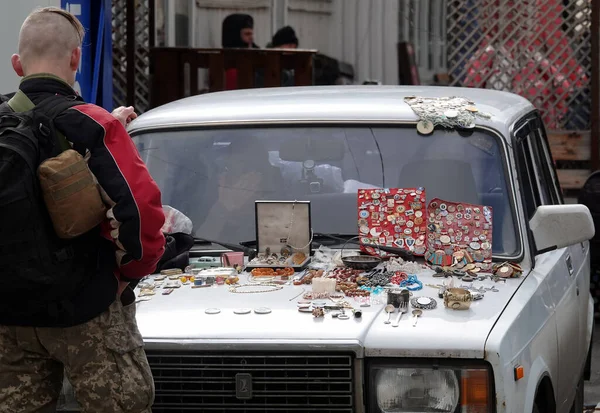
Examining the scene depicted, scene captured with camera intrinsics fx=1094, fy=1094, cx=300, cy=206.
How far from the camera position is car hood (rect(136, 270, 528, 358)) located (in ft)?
11.3

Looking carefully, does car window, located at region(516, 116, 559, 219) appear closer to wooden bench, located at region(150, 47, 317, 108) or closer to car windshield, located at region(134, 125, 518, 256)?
car windshield, located at region(134, 125, 518, 256)

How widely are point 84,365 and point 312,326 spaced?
766 mm

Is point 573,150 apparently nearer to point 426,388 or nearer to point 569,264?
point 569,264

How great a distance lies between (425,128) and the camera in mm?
4680

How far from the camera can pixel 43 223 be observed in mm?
3135

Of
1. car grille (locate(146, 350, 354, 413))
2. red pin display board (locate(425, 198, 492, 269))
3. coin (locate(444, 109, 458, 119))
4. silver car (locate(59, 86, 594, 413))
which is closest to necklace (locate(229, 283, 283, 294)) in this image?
silver car (locate(59, 86, 594, 413))

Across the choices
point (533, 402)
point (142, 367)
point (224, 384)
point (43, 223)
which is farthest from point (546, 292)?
point (43, 223)

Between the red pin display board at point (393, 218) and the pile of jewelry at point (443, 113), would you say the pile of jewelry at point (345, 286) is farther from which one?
the pile of jewelry at point (443, 113)

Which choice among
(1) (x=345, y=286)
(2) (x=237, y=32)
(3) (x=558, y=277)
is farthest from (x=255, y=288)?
(2) (x=237, y=32)

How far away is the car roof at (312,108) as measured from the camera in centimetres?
475

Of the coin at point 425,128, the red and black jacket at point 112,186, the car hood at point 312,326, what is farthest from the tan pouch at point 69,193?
the coin at point 425,128

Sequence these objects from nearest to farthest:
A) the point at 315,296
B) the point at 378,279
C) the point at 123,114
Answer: the point at 123,114
the point at 315,296
the point at 378,279

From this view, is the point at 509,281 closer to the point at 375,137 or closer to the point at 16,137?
the point at 375,137

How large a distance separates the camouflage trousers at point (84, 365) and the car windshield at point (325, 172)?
136 centimetres
